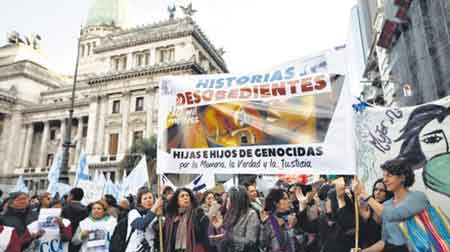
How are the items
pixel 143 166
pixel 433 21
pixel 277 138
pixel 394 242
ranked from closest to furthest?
pixel 394 242
pixel 277 138
pixel 143 166
pixel 433 21

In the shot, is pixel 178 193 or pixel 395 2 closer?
pixel 178 193

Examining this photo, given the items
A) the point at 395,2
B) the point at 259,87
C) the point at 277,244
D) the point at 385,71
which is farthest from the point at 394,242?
the point at 385,71

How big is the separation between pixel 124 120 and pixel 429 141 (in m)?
33.7

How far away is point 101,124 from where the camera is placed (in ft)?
119

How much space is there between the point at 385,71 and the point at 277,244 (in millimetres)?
27737

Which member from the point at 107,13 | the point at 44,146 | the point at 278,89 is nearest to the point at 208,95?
the point at 278,89

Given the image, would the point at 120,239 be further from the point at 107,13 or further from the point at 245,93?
the point at 107,13

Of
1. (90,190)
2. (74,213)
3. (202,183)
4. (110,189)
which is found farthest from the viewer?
(110,189)

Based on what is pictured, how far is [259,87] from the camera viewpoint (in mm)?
4223

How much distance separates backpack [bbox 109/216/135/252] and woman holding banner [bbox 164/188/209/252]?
1.85 feet

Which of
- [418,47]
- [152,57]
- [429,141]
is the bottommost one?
[429,141]

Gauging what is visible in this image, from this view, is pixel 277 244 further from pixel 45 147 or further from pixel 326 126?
pixel 45 147

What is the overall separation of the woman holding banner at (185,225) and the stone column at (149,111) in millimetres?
30435

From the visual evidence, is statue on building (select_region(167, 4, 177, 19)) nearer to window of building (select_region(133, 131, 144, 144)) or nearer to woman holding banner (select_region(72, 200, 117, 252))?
window of building (select_region(133, 131, 144, 144))
